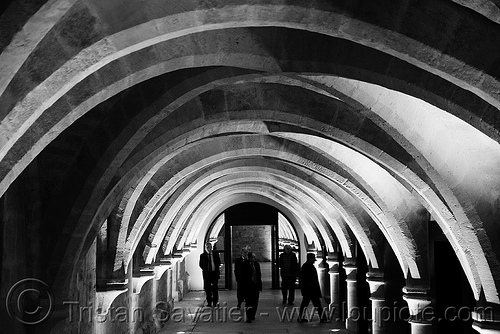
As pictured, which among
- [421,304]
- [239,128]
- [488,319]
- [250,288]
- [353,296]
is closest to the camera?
[488,319]

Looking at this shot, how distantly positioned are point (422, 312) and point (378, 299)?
1.97m

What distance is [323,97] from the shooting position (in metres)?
7.12

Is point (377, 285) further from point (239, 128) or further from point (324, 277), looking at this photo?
point (324, 277)

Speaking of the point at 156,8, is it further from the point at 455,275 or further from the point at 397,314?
the point at 397,314

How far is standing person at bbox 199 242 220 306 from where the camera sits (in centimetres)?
1567

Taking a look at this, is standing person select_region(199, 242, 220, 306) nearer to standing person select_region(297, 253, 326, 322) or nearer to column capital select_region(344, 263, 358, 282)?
standing person select_region(297, 253, 326, 322)

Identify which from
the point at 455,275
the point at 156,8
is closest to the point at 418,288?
the point at 455,275

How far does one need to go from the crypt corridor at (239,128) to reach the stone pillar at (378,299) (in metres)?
0.04

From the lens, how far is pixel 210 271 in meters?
15.7

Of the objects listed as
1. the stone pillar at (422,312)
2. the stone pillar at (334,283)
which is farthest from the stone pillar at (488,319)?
the stone pillar at (334,283)

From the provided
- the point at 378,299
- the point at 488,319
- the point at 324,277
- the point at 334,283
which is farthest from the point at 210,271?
the point at 488,319

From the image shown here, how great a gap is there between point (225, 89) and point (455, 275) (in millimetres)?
4042

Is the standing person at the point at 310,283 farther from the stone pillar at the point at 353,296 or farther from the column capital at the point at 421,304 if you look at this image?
the column capital at the point at 421,304

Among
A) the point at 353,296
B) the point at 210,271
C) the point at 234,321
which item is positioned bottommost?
the point at 234,321
